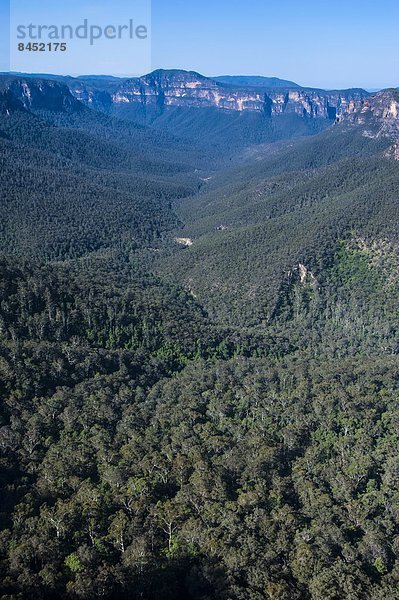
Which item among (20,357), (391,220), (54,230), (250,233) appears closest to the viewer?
(20,357)

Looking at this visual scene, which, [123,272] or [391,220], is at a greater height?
[391,220]

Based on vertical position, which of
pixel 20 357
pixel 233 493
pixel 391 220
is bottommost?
pixel 233 493

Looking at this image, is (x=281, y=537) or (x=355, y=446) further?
(x=355, y=446)


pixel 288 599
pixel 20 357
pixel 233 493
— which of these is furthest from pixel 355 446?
pixel 20 357

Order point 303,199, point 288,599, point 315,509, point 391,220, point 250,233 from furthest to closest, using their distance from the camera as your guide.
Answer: point 303,199, point 250,233, point 391,220, point 315,509, point 288,599

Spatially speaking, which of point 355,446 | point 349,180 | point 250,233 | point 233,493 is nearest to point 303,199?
point 349,180

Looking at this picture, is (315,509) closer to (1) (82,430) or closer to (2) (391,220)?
(1) (82,430)

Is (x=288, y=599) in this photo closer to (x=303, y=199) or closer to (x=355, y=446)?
(x=355, y=446)
